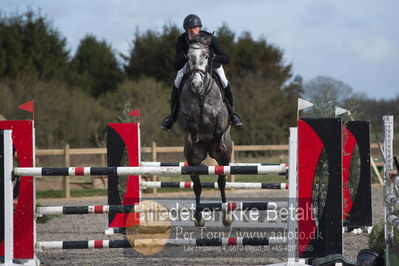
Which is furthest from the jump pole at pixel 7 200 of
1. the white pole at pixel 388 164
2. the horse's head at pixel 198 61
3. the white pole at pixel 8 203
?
the white pole at pixel 388 164

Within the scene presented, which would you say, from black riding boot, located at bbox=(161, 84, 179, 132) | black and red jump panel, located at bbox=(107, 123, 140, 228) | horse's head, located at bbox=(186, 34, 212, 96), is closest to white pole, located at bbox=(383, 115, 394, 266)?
horse's head, located at bbox=(186, 34, 212, 96)

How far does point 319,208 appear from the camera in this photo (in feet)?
14.9

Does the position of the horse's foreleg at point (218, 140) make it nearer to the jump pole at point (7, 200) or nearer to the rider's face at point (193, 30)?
the rider's face at point (193, 30)

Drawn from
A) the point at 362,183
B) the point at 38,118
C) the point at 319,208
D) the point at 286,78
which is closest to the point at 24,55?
the point at 38,118

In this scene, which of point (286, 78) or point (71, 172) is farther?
point (286, 78)

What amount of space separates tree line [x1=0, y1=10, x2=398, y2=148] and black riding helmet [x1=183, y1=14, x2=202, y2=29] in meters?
10.9

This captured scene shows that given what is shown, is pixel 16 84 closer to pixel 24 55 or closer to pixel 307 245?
pixel 24 55

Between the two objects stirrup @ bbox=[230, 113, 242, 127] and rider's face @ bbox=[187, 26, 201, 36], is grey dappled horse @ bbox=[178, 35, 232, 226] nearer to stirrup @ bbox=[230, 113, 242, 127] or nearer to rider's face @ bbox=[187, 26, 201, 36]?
stirrup @ bbox=[230, 113, 242, 127]

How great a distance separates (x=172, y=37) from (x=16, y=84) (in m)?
8.42

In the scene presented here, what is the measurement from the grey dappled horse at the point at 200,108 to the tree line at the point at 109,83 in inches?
429

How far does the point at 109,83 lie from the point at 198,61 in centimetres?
2138

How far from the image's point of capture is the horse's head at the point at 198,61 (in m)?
Answer: 5.18

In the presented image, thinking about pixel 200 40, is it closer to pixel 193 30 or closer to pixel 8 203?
pixel 193 30

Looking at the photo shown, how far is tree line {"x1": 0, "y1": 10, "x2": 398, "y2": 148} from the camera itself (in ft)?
61.9
